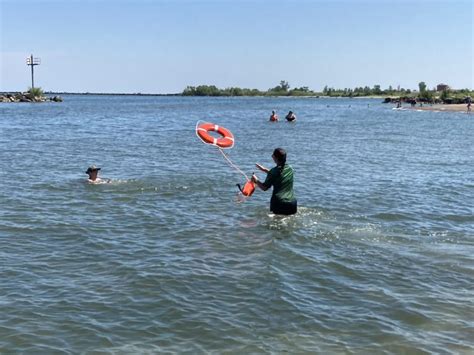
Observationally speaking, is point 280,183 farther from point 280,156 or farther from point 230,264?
point 230,264

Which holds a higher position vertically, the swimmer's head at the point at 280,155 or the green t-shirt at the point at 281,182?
the swimmer's head at the point at 280,155

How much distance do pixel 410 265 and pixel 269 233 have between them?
3.61 meters

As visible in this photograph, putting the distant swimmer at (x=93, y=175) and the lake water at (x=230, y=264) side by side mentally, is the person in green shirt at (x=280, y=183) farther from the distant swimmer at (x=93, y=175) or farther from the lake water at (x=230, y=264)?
the distant swimmer at (x=93, y=175)

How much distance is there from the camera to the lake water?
804 centimetres

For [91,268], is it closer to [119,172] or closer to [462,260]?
[462,260]

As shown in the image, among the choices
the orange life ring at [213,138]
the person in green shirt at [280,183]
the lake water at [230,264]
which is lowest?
the lake water at [230,264]

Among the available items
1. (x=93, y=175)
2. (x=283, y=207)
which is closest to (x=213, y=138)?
(x=283, y=207)

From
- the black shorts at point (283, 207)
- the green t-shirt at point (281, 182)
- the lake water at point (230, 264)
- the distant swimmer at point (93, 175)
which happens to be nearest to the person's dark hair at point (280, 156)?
the green t-shirt at point (281, 182)

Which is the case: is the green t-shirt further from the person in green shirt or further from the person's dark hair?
the person's dark hair

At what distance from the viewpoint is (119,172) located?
76.5ft

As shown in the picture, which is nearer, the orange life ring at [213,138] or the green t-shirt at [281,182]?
the green t-shirt at [281,182]

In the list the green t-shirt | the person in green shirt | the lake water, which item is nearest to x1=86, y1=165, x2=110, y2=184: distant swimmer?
the lake water

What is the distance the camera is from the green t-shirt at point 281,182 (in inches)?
552

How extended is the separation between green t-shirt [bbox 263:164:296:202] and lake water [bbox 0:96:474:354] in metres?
0.68
